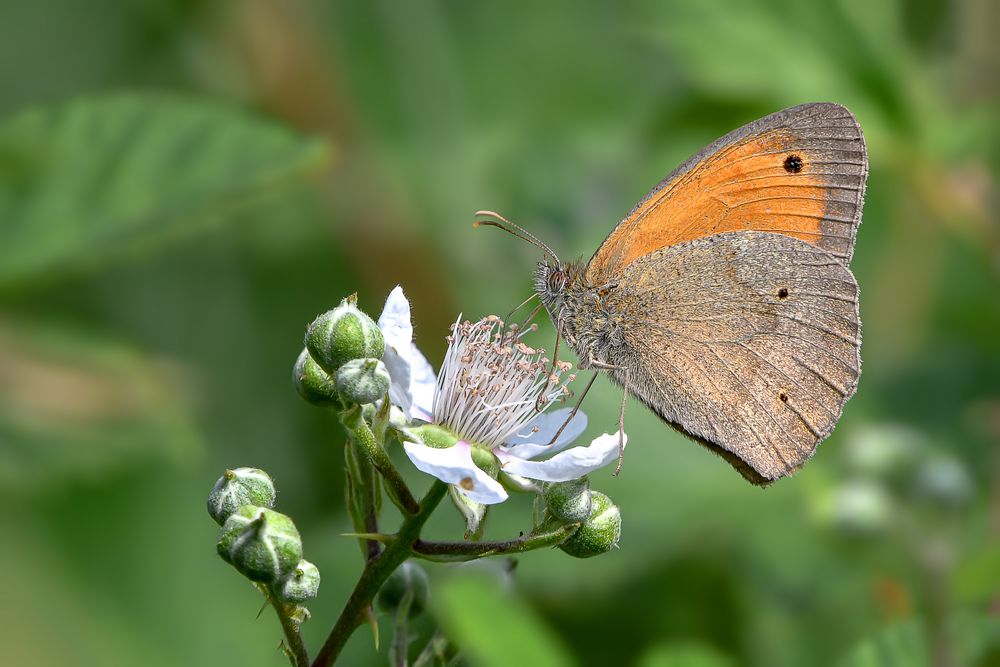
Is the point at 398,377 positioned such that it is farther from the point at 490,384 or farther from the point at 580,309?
the point at 580,309

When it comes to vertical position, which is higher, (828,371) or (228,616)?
(828,371)

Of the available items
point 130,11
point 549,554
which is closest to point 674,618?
point 549,554

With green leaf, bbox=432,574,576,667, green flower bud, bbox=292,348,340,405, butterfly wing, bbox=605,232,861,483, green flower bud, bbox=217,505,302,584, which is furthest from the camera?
butterfly wing, bbox=605,232,861,483

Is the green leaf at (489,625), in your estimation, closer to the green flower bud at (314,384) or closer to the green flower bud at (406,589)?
the green flower bud at (406,589)

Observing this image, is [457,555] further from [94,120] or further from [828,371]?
[94,120]

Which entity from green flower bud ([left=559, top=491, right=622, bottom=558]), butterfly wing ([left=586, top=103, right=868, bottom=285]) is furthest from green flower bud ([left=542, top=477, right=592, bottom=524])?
butterfly wing ([left=586, top=103, right=868, bottom=285])

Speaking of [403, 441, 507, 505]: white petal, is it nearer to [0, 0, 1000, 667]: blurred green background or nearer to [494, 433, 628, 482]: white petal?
[494, 433, 628, 482]: white petal
